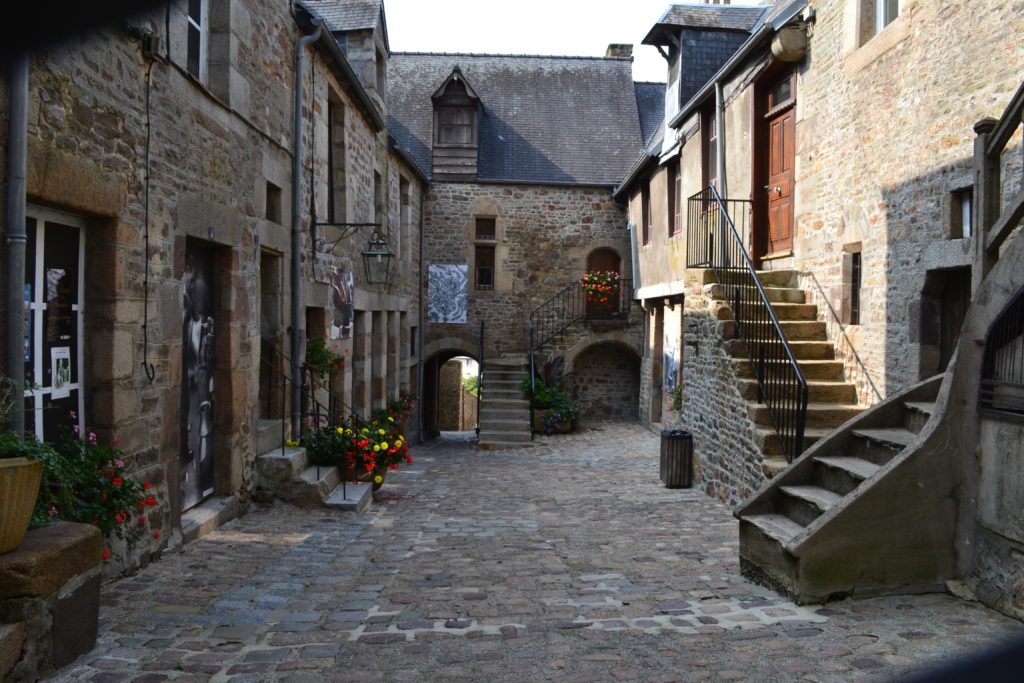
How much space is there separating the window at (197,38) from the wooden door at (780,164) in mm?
6372

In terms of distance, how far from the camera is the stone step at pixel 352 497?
757 cm

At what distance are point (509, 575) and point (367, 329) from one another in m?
7.65

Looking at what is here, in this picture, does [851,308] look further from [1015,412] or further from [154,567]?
[154,567]

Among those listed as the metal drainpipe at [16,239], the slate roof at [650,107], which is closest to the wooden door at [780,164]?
the metal drainpipe at [16,239]

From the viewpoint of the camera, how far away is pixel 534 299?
61.8ft

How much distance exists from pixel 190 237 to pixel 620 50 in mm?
18134

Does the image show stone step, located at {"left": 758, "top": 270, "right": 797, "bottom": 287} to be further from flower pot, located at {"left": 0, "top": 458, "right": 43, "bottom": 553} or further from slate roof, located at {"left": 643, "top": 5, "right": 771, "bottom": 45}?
flower pot, located at {"left": 0, "top": 458, "right": 43, "bottom": 553}

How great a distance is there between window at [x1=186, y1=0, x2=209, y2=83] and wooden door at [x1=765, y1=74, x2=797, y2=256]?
6.37 meters

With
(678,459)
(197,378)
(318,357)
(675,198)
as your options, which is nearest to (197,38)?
(197,378)

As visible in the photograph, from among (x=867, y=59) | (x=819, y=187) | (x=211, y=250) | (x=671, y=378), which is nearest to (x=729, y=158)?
(x=819, y=187)

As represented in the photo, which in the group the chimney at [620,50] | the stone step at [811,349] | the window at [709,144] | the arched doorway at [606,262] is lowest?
the stone step at [811,349]

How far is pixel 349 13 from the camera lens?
12922 millimetres

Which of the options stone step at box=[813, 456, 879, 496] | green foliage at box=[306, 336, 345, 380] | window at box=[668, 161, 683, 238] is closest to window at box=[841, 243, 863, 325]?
stone step at box=[813, 456, 879, 496]

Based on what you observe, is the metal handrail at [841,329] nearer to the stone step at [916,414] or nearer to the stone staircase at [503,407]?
the stone step at [916,414]
